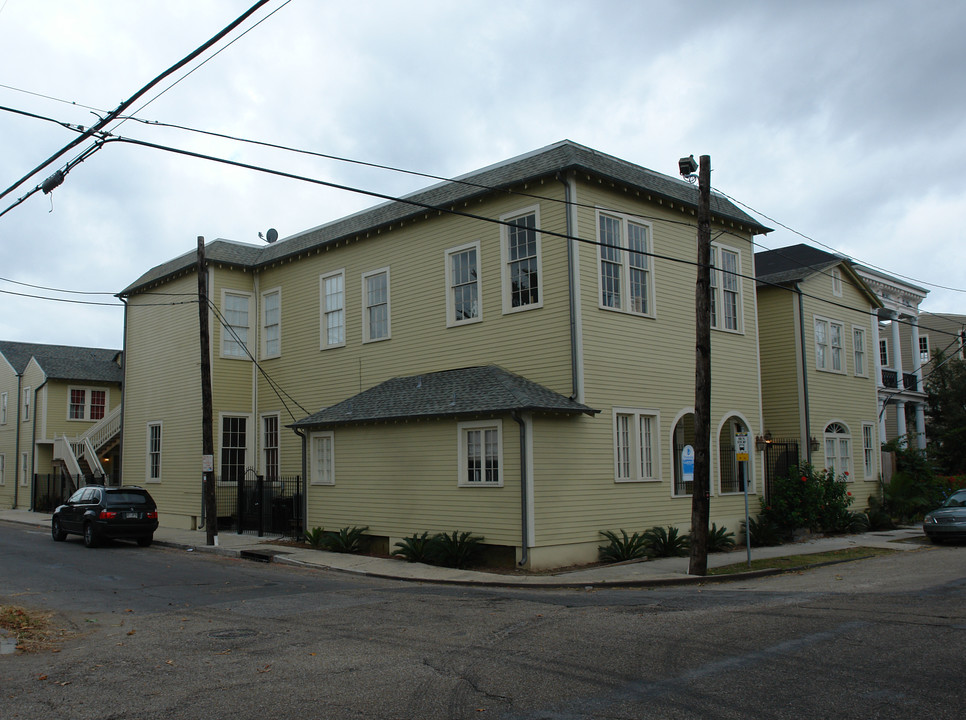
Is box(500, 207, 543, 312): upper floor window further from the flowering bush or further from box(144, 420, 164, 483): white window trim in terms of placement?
box(144, 420, 164, 483): white window trim

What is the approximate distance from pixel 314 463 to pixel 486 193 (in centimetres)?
841

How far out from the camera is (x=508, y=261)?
1864 centimetres

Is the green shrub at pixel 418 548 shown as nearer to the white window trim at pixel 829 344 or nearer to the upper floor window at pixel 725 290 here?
the upper floor window at pixel 725 290

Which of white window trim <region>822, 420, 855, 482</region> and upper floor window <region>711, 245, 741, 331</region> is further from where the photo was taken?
white window trim <region>822, 420, 855, 482</region>

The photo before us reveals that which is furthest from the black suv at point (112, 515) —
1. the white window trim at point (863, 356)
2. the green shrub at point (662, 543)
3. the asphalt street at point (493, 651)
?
the white window trim at point (863, 356)

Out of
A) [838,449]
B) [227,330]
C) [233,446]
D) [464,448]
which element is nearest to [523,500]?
Result: [464,448]

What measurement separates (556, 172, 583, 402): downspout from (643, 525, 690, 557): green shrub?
11.6 feet

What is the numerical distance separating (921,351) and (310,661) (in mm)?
43674

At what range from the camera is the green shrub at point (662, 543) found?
17.8 m

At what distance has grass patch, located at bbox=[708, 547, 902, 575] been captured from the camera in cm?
Result: 1584

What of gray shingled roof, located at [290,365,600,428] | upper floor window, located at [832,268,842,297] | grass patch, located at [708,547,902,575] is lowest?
grass patch, located at [708,547,902,575]

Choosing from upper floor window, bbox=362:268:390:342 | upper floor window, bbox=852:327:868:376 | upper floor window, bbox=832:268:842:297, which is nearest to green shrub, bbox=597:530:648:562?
upper floor window, bbox=362:268:390:342

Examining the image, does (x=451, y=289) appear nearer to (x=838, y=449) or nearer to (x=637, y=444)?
(x=637, y=444)

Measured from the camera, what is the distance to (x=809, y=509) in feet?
70.7
